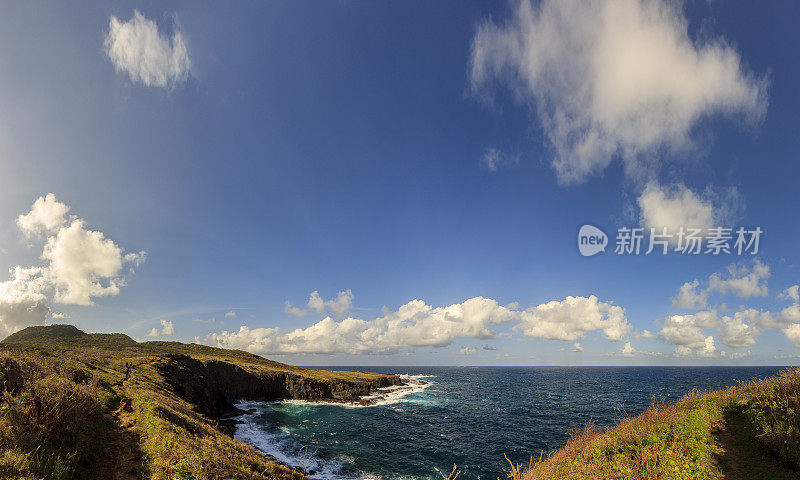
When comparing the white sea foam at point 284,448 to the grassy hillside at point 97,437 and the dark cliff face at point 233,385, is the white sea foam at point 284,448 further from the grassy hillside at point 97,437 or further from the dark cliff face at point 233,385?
the grassy hillside at point 97,437

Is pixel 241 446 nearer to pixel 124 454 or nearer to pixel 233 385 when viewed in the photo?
pixel 124 454

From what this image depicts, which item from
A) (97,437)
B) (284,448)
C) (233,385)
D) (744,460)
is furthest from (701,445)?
(233,385)

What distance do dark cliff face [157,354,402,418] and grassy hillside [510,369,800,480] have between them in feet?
146

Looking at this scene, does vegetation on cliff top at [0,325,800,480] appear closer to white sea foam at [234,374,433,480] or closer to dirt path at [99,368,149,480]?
dirt path at [99,368,149,480]

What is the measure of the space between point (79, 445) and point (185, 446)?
503cm

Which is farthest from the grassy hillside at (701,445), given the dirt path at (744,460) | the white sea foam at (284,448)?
the white sea foam at (284,448)

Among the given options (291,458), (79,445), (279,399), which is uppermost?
(79,445)

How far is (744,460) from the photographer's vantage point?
13383mm

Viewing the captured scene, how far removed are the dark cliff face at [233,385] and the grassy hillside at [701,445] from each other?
44.6 metres

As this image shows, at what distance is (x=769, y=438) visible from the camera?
42.8 ft

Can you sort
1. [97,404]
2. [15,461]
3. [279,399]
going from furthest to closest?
[279,399], [97,404], [15,461]

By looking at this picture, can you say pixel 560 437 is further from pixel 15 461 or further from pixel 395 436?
pixel 15 461

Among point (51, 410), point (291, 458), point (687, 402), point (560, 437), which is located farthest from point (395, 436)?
point (51, 410)

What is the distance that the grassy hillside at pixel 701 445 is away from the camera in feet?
39.3
